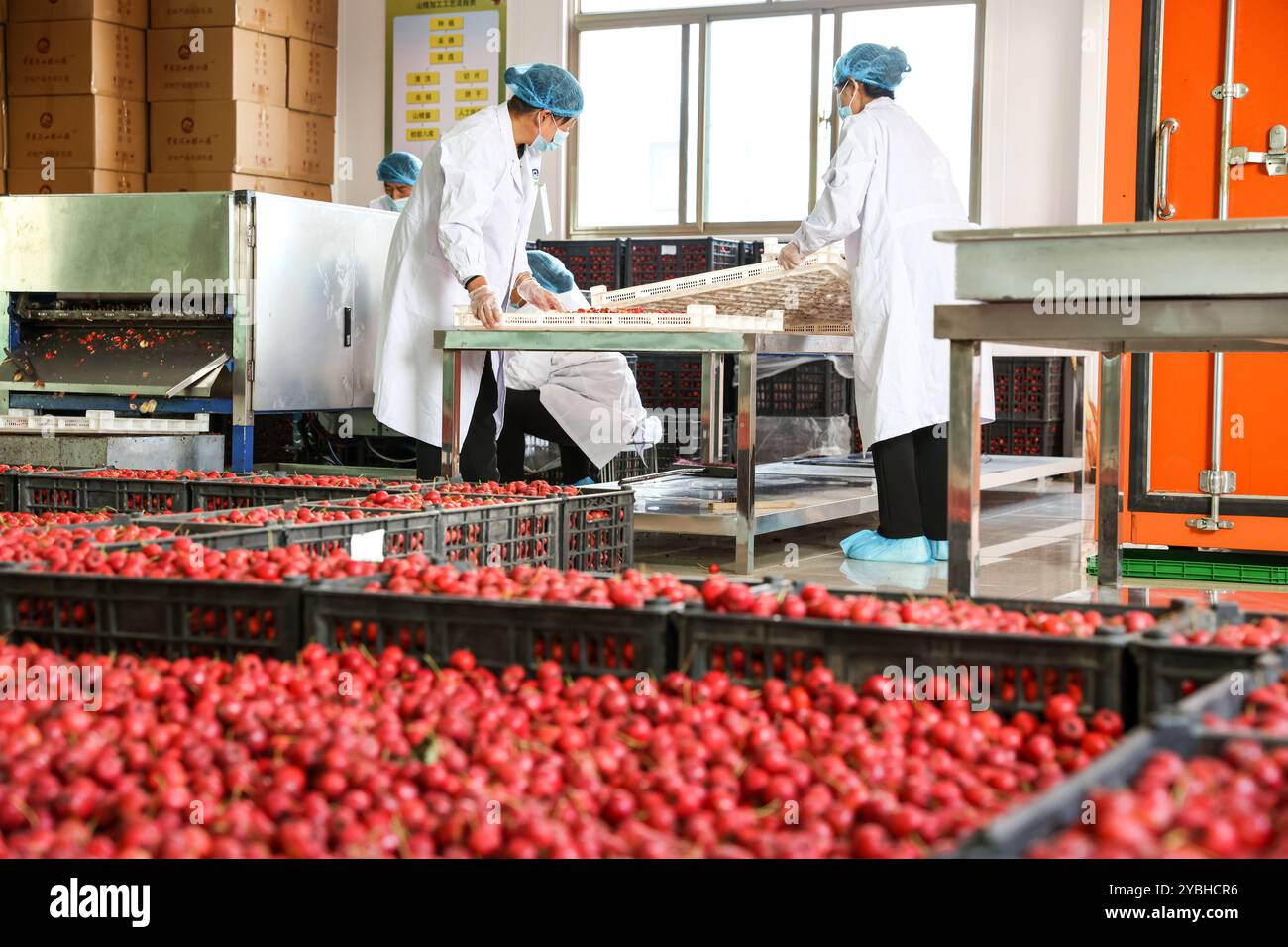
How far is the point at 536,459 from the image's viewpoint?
6.68m

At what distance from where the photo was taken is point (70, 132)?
781 centimetres

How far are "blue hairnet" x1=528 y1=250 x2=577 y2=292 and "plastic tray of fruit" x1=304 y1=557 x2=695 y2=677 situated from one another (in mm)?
3916

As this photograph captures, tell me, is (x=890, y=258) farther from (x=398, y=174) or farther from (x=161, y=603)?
(x=161, y=603)

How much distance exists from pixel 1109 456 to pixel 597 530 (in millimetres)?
1334

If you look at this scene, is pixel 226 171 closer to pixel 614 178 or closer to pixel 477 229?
pixel 614 178

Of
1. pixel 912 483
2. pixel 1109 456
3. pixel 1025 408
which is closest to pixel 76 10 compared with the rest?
pixel 912 483

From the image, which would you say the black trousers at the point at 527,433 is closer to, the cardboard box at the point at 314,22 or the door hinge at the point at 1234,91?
the door hinge at the point at 1234,91

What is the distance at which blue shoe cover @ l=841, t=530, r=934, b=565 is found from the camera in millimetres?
4629

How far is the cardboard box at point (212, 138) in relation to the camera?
7812mm

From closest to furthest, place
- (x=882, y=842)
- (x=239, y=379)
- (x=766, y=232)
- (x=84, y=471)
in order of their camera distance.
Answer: (x=882, y=842), (x=84, y=471), (x=239, y=379), (x=766, y=232)

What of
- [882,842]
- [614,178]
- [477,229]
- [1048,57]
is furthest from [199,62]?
[882,842]

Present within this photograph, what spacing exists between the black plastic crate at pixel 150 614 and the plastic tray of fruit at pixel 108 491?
1567mm

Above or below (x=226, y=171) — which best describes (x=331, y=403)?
below
